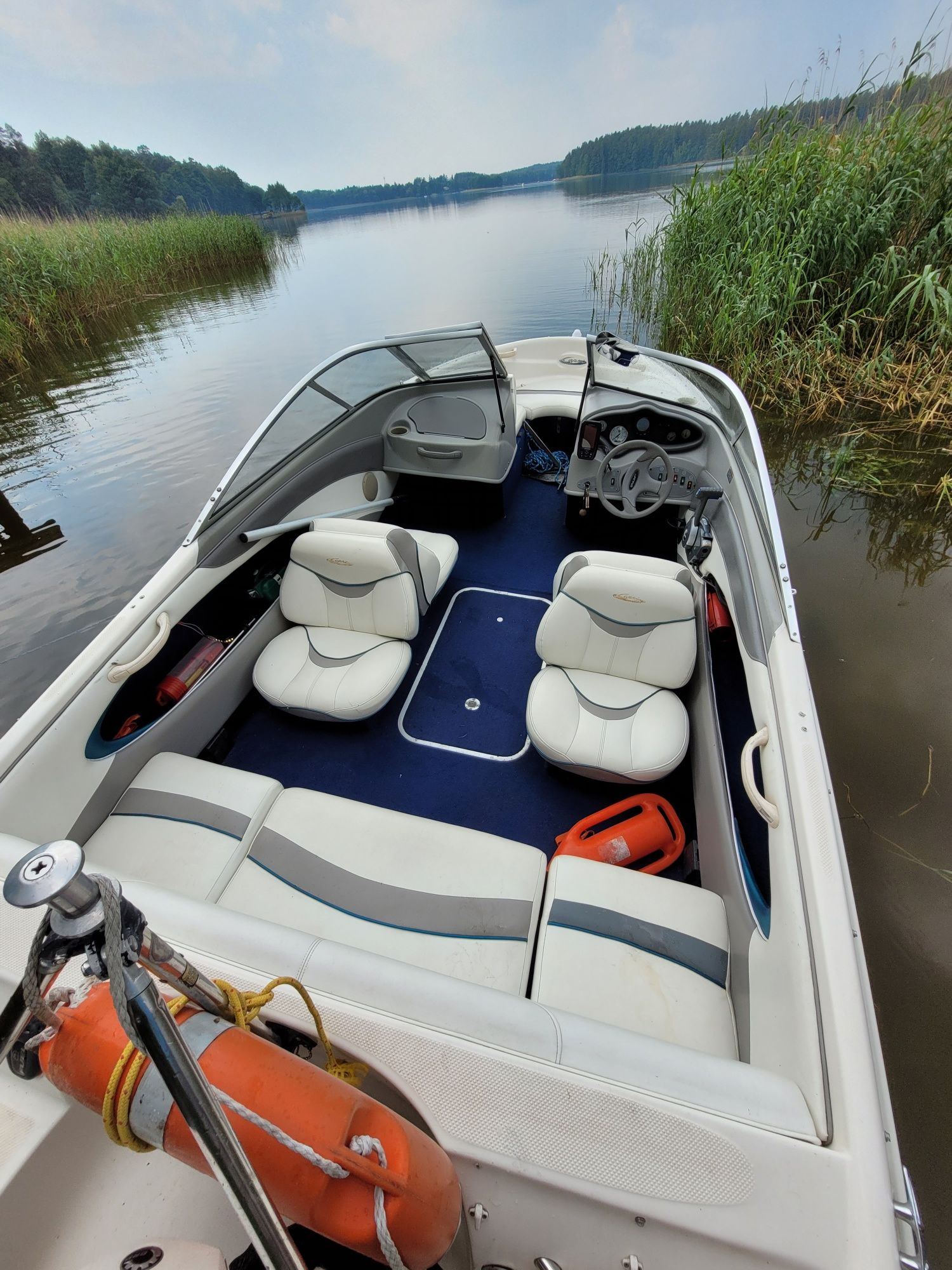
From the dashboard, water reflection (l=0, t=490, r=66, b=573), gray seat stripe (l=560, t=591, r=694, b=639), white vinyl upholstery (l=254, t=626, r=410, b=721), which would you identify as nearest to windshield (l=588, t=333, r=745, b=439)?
the dashboard

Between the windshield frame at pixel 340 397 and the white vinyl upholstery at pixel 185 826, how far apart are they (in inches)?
38.2

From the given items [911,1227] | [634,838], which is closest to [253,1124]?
[911,1227]

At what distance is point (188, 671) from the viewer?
6.75 ft

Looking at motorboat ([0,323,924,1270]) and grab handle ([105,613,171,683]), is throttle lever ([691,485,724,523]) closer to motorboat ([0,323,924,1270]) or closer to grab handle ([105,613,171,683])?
motorboat ([0,323,924,1270])

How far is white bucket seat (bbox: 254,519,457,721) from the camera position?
209 cm

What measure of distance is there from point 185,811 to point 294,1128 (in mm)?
1276

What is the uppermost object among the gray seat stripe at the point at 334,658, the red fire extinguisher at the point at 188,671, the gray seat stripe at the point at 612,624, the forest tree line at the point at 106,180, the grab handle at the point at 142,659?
the forest tree line at the point at 106,180

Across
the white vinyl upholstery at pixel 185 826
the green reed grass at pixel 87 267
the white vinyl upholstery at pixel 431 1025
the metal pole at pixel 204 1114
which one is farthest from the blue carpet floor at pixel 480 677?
the green reed grass at pixel 87 267

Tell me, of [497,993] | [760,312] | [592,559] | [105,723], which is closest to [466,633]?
[592,559]

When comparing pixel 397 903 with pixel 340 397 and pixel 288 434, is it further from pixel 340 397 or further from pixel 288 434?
pixel 340 397

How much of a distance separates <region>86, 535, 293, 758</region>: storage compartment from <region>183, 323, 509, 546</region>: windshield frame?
0.31 m

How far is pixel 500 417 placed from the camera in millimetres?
3322

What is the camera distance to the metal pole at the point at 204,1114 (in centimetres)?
45

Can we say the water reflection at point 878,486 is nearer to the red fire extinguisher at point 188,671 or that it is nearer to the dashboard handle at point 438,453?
the dashboard handle at point 438,453
